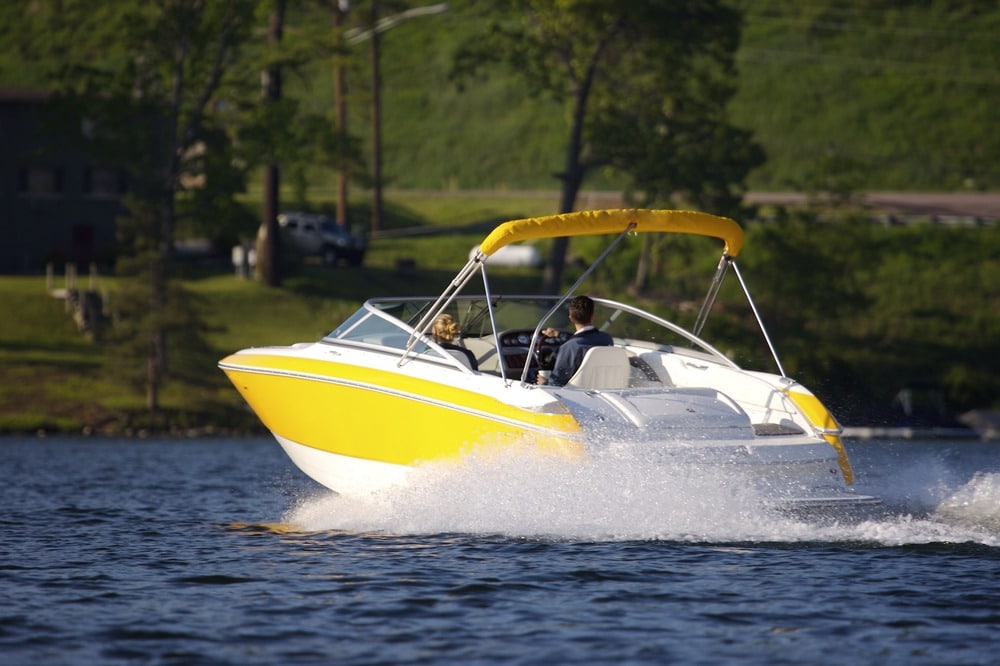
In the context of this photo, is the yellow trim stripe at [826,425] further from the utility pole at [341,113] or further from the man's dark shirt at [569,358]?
the utility pole at [341,113]

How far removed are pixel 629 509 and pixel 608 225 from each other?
269 centimetres

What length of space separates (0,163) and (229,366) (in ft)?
117

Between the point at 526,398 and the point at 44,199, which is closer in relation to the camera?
the point at 526,398

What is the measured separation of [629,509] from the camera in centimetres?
1229

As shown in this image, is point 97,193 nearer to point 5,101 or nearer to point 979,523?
point 5,101

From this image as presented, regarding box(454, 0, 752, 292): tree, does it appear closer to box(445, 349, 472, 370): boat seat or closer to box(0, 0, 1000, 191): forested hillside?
box(445, 349, 472, 370): boat seat

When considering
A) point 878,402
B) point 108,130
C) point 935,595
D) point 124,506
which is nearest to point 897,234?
point 878,402

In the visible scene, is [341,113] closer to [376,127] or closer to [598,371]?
[376,127]

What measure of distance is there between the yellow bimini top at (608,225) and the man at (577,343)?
698 mm

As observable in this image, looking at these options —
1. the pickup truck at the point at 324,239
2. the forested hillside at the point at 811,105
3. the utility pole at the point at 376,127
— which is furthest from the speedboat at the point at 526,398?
the forested hillside at the point at 811,105

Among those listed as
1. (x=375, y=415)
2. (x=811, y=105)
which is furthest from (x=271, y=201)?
(x=811, y=105)

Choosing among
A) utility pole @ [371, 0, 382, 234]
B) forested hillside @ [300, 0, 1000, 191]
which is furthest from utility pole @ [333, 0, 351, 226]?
forested hillside @ [300, 0, 1000, 191]

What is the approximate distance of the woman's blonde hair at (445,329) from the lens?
14.0m

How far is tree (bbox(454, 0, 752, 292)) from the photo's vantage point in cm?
4162
